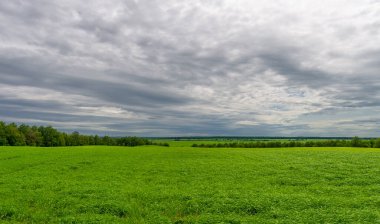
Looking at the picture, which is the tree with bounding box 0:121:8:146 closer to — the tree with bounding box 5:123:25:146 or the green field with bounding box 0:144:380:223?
the tree with bounding box 5:123:25:146

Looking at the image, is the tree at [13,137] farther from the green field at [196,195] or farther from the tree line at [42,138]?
the green field at [196,195]

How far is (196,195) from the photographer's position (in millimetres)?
21906

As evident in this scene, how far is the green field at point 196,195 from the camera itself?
17359 mm

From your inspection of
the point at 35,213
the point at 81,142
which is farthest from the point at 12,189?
the point at 81,142

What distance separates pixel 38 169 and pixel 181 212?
79.4 ft

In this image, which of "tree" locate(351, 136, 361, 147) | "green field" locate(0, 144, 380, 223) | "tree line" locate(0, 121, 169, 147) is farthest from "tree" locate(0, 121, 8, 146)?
"tree" locate(351, 136, 361, 147)

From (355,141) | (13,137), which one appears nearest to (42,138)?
(13,137)

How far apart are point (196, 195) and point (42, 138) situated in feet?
503

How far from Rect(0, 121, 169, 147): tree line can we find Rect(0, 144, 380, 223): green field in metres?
113

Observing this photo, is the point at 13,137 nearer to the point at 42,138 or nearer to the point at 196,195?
the point at 42,138

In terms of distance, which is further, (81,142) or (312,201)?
(81,142)

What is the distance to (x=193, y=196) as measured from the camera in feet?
70.9

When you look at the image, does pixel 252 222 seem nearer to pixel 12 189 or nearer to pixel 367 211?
pixel 367 211

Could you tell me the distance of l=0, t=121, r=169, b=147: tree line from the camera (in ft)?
433
